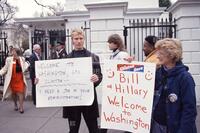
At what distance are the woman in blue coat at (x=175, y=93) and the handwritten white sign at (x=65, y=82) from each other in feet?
4.47

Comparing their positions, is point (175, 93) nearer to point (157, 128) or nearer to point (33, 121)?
point (157, 128)

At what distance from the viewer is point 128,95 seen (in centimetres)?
442

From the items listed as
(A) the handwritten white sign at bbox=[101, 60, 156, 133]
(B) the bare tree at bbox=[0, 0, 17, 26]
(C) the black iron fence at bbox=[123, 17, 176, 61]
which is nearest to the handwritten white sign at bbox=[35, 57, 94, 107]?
(A) the handwritten white sign at bbox=[101, 60, 156, 133]

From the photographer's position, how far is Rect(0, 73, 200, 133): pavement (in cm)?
763

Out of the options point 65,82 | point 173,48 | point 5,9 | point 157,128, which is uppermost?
point 5,9

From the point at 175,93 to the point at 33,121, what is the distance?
544 cm

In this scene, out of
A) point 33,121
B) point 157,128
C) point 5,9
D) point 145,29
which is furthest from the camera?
point 5,9

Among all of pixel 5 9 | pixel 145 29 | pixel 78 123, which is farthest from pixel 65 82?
pixel 5 9

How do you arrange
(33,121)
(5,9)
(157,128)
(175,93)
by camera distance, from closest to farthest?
(175,93), (157,128), (33,121), (5,9)

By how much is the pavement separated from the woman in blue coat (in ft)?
12.3

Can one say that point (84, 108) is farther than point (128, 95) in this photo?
Yes

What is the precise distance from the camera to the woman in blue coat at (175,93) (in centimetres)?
354

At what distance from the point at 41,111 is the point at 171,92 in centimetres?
651

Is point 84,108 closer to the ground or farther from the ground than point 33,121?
farther from the ground
